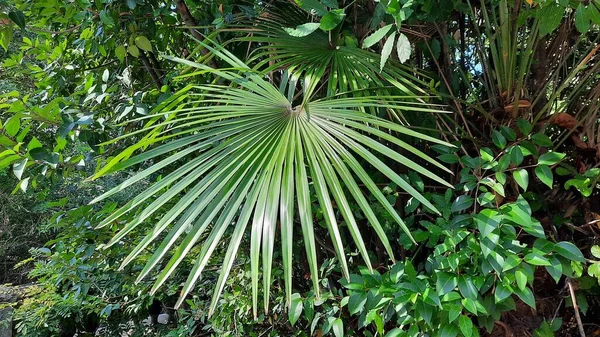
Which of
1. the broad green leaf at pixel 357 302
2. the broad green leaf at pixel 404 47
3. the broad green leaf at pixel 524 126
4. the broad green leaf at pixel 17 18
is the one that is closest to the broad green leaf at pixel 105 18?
the broad green leaf at pixel 17 18

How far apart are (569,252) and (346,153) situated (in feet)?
1.47

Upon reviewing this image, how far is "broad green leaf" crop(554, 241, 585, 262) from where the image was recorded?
787 mm

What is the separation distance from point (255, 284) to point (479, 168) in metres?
0.55

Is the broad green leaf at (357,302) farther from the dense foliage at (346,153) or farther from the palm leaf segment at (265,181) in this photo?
the palm leaf segment at (265,181)

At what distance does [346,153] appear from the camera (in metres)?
0.68

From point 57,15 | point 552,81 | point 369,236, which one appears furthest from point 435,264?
point 57,15

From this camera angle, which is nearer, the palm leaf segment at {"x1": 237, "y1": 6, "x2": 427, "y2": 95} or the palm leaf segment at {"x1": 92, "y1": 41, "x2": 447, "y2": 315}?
the palm leaf segment at {"x1": 92, "y1": 41, "x2": 447, "y2": 315}

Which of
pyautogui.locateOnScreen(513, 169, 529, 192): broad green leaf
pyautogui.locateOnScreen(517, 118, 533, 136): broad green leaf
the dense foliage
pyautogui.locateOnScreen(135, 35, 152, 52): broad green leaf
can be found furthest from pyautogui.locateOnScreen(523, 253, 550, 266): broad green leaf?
pyautogui.locateOnScreen(135, 35, 152, 52): broad green leaf

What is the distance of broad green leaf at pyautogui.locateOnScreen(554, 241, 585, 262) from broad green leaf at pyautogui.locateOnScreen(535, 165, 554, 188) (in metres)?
0.11

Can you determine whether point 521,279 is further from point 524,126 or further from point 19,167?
point 19,167

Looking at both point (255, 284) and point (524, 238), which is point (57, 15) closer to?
point (255, 284)

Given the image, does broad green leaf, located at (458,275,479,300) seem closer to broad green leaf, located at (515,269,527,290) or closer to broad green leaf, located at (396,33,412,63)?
broad green leaf, located at (515,269,527,290)

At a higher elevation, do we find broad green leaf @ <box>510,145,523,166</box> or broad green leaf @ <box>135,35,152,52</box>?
broad green leaf @ <box>135,35,152,52</box>

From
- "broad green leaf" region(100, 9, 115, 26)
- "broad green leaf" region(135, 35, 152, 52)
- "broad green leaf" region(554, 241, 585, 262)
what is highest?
"broad green leaf" region(100, 9, 115, 26)
